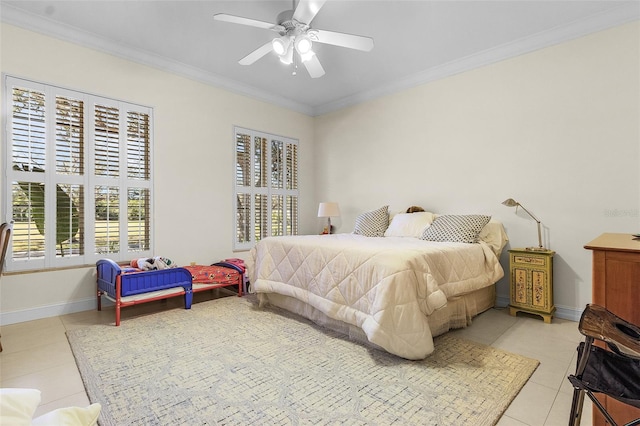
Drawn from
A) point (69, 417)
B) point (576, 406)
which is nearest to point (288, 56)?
point (69, 417)

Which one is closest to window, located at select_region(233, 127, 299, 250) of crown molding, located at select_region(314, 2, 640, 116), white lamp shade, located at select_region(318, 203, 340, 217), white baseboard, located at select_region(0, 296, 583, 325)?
white lamp shade, located at select_region(318, 203, 340, 217)

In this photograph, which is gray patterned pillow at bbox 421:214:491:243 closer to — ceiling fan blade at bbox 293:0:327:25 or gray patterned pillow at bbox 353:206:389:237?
gray patterned pillow at bbox 353:206:389:237

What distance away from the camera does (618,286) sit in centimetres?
133

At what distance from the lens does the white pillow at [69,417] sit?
62 centimetres

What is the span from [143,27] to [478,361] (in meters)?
4.17

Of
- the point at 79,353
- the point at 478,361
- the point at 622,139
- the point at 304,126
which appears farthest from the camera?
the point at 304,126

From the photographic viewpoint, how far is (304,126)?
217 inches

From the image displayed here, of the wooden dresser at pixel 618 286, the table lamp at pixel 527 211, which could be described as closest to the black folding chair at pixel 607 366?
the wooden dresser at pixel 618 286

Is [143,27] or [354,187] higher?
[143,27]

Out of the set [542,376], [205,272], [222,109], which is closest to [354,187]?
[222,109]

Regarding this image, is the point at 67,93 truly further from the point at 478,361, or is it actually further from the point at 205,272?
the point at 478,361

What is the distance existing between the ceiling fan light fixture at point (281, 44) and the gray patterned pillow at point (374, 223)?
2.25 m

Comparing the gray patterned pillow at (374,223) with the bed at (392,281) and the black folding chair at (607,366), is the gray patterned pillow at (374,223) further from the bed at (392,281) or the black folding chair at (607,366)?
the black folding chair at (607,366)

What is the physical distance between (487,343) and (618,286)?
4.25 feet
